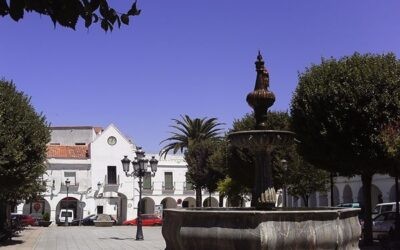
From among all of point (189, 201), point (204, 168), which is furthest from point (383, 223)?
point (189, 201)

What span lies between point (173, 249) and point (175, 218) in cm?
67

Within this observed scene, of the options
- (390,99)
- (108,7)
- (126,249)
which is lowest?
(126,249)

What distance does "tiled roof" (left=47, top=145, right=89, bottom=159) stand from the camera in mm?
61594

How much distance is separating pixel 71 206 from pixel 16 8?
60641 millimetres

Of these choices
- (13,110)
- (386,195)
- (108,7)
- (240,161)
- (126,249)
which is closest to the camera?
(108,7)

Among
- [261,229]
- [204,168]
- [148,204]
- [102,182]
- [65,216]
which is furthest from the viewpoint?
[148,204]

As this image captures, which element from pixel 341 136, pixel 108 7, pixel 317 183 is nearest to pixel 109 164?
pixel 317 183

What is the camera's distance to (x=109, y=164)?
61625 millimetres

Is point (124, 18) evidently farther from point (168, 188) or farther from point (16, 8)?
point (168, 188)

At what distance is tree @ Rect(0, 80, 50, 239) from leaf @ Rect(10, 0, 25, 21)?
2002cm

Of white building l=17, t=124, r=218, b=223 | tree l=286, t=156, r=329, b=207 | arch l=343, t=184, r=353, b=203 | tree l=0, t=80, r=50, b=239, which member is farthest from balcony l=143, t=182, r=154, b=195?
tree l=0, t=80, r=50, b=239

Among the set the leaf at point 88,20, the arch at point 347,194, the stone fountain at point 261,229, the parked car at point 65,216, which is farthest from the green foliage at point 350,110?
the parked car at point 65,216

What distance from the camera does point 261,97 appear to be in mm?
13492

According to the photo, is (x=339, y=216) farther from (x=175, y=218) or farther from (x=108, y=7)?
(x=108, y=7)
